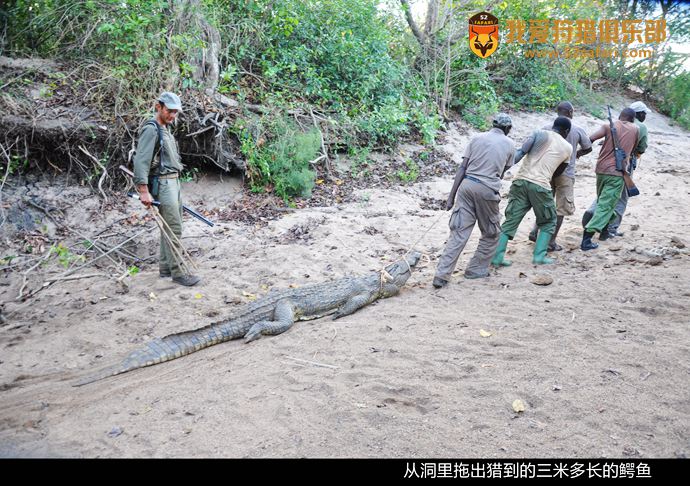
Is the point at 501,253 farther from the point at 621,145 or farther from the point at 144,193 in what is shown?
the point at 144,193

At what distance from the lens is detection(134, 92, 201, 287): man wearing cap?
540 cm

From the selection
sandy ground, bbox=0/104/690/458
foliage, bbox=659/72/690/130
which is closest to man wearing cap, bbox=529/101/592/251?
sandy ground, bbox=0/104/690/458

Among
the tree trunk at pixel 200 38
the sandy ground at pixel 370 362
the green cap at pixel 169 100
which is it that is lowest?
the sandy ground at pixel 370 362

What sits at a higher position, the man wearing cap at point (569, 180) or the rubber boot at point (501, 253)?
the man wearing cap at point (569, 180)

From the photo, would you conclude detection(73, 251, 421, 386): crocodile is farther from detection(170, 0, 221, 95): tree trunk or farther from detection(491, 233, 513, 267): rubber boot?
detection(170, 0, 221, 95): tree trunk

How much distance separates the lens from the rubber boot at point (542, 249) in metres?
6.23

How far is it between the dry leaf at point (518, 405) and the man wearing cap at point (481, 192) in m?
2.44

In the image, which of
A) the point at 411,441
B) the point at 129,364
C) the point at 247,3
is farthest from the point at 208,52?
the point at 411,441

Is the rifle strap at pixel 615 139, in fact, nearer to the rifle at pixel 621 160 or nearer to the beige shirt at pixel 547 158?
the rifle at pixel 621 160

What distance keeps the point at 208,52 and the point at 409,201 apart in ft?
15.7

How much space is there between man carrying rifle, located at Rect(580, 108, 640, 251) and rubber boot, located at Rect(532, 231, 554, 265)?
0.79 metres

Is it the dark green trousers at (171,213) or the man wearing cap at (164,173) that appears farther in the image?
the dark green trousers at (171,213)

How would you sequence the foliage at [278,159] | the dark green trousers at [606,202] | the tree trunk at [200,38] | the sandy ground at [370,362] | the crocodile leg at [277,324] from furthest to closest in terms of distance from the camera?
1. the tree trunk at [200,38]
2. the foliage at [278,159]
3. the dark green trousers at [606,202]
4. the crocodile leg at [277,324]
5. the sandy ground at [370,362]

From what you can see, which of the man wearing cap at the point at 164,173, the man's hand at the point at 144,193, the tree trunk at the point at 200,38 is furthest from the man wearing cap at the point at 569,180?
the tree trunk at the point at 200,38
